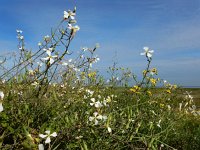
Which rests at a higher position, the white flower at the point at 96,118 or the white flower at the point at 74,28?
the white flower at the point at 74,28

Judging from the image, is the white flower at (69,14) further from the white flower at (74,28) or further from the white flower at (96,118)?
the white flower at (96,118)

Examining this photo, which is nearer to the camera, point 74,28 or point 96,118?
point 96,118

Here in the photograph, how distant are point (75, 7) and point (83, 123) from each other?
3.92 feet

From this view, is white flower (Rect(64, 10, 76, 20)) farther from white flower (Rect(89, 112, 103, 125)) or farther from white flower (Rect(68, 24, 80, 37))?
white flower (Rect(89, 112, 103, 125))

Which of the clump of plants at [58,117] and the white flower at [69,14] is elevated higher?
the white flower at [69,14]

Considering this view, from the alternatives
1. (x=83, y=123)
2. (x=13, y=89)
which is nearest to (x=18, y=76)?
(x=13, y=89)

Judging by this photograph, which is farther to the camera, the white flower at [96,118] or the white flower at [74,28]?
the white flower at [74,28]

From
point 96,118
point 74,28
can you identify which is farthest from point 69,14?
point 96,118

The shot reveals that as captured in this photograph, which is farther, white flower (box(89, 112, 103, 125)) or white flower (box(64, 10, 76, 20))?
white flower (box(64, 10, 76, 20))

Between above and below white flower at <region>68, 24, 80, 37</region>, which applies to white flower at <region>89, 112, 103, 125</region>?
below

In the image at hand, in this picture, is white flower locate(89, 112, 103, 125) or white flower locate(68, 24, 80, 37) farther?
white flower locate(68, 24, 80, 37)

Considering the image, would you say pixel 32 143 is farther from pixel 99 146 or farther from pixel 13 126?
pixel 99 146

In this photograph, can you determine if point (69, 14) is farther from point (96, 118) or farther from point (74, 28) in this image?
point (96, 118)

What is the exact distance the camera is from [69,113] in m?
4.66
